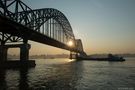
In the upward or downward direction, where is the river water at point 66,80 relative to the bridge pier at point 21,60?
downward

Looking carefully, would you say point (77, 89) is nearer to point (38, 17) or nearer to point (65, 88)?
point (65, 88)

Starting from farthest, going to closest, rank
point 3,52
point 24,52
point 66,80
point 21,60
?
point 3,52 → point 24,52 → point 21,60 → point 66,80

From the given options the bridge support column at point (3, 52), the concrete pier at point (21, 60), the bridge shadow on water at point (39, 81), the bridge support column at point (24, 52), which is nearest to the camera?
the bridge shadow on water at point (39, 81)

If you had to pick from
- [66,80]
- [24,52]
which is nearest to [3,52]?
[24,52]

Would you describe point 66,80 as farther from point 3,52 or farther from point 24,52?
point 3,52

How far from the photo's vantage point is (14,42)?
6862 cm

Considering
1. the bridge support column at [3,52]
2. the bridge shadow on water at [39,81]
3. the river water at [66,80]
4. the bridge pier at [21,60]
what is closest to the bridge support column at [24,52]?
the bridge pier at [21,60]

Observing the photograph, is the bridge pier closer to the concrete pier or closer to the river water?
the concrete pier

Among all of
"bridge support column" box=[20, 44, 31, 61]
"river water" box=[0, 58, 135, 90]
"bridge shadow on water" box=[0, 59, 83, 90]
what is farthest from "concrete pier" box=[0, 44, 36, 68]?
"bridge shadow on water" box=[0, 59, 83, 90]

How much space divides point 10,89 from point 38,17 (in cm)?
5766

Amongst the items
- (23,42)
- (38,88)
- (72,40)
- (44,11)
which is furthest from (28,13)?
(72,40)

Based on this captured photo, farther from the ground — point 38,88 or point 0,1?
point 0,1

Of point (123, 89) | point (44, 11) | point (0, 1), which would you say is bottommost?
point (123, 89)

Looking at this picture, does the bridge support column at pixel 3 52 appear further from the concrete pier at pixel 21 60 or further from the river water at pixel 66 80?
the river water at pixel 66 80
